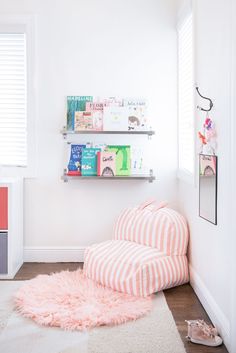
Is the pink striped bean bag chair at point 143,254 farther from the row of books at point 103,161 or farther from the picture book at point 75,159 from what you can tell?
the picture book at point 75,159

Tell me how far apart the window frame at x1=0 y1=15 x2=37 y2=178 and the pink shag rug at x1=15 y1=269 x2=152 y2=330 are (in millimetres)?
1079

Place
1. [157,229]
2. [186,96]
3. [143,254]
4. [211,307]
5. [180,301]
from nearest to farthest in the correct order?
[211,307]
[180,301]
[143,254]
[157,229]
[186,96]

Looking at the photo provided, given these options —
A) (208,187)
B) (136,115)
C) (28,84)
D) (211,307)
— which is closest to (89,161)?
(136,115)

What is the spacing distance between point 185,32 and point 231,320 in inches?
92.9

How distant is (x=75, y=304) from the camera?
277 centimetres

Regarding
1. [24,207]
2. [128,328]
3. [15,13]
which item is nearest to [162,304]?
[128,328]

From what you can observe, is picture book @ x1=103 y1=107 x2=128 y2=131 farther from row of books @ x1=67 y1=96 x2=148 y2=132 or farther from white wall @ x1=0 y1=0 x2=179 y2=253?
white wall @ x1=0 y1=0 x2=179 y2=253

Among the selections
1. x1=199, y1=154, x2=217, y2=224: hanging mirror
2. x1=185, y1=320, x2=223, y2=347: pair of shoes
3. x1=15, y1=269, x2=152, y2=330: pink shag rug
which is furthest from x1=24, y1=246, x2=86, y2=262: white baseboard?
x1=185, y1=320, x2=223, y2=347: pair of shoes

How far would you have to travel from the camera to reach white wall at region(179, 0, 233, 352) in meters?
2.33

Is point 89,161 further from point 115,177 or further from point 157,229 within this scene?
point 157,229

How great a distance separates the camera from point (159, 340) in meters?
2.35

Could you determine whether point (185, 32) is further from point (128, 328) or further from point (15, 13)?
point (128, 328)

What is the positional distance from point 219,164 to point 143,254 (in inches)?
38.5

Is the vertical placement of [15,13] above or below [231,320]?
above
